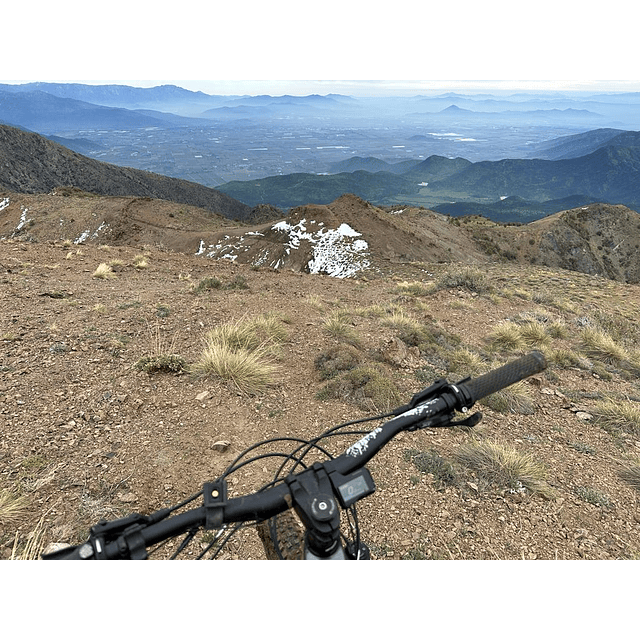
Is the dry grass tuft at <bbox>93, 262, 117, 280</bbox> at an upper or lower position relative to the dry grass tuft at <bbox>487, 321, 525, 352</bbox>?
upper

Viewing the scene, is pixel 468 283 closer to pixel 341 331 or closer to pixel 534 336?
pixel 534 336

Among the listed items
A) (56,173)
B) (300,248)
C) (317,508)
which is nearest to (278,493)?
(317,508)

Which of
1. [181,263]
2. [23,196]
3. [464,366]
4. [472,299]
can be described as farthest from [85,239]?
[464,366]

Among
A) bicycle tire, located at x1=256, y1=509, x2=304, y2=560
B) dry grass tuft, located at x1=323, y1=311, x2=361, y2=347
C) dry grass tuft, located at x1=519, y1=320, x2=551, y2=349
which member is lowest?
dry grass tuft, located at x1=519, y1=320, x2=551, y2=349

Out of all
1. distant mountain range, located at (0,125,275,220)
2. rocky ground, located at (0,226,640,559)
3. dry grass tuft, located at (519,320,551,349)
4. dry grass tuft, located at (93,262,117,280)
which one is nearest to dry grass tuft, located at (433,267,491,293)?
rocky ground, located at (0,226,640,559)

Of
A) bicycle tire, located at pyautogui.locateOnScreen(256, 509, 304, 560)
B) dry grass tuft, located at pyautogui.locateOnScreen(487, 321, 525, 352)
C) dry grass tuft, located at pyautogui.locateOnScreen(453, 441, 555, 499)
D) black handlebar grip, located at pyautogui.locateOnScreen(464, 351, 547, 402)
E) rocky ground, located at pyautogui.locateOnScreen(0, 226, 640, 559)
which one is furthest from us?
dry grass tuft, located at pyautogui.locateOnScreen(487, 321, 525, 352)

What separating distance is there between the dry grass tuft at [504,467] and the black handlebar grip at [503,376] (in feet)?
7.85

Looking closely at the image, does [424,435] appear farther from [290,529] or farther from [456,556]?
[290,529]

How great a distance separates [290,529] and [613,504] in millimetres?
3328

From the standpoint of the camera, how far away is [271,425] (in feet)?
14.3

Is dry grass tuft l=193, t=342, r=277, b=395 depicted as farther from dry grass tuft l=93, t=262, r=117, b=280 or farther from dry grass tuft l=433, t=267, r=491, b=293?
dry grass tuft l=433, t=267, r=491, b=293

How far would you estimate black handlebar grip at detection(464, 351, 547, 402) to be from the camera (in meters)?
1.78

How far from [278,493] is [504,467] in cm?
320

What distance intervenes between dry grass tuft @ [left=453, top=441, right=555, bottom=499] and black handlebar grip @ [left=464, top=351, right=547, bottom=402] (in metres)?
2.39
